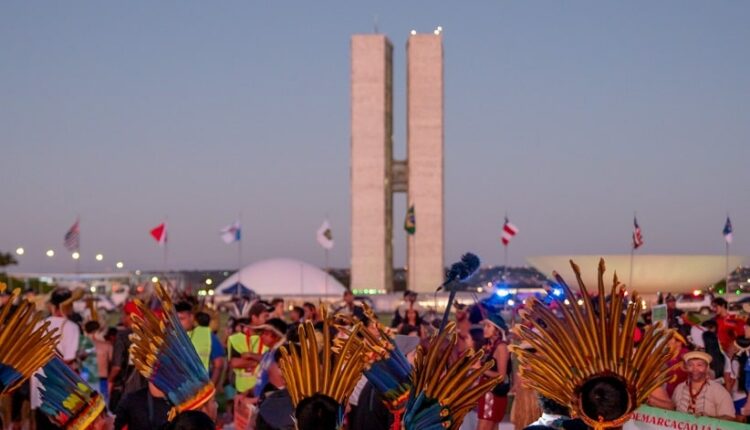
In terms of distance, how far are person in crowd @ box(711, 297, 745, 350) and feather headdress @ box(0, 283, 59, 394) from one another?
1066 cm

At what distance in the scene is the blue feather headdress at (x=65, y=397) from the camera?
175 inches

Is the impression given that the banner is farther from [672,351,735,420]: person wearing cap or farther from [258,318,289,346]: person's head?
[258,318,289,346]: person's head

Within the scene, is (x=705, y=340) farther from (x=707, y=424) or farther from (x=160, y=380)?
(x=160, y=380)

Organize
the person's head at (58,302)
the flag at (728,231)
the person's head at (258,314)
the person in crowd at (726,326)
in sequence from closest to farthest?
the person's head at (58,302), the person's head at (258,314), the person in crowd at (726,326), the flag at (728,231)

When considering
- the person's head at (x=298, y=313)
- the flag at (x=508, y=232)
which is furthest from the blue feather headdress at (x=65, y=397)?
the flag at (x=508, y=232)

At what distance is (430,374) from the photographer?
13.5 feet

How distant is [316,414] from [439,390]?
480mm

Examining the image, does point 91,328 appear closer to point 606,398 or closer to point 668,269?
point 606,398

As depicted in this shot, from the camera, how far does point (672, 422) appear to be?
325 inches

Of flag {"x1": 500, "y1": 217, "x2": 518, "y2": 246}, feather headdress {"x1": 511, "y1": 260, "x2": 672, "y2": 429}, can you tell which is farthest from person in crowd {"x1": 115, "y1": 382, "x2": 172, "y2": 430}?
flag {"x1": 500, "y1": 217, "x2": 518, "y2": 246}

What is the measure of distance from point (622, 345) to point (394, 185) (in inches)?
3076

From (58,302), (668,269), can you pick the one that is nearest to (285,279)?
(668,269)

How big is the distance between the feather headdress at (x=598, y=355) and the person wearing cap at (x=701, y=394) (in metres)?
4.35

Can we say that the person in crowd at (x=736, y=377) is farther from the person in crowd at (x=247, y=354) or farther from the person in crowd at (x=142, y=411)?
the person in crowd at (x=142, y=411)
